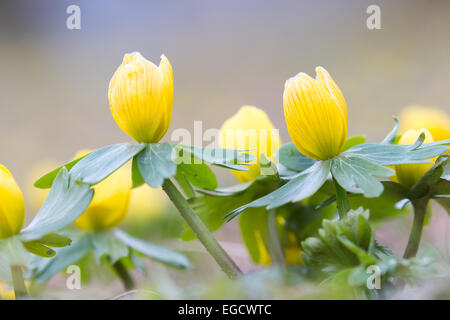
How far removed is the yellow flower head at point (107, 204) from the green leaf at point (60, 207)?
0.14m

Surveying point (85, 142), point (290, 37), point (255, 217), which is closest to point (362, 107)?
point (290, 37)

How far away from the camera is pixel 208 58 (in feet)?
12.5

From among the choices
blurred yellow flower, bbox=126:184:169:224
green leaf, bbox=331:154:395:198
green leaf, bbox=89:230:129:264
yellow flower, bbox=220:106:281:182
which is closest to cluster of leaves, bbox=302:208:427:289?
green leaf, bbox=331:154:395:198

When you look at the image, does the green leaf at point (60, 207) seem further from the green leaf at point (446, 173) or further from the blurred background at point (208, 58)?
the blurred background at point (208, 58)

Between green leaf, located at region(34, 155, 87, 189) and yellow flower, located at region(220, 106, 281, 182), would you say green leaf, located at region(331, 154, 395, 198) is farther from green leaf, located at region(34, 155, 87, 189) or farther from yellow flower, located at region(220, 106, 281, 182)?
green leaf, located at region(34, 155, 87, 189)

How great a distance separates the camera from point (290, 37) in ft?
12.4

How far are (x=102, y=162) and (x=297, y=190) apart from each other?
15 cm

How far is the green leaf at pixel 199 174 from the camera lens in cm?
39

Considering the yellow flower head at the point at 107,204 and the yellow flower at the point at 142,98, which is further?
the yellow flower head at the point at 107,204

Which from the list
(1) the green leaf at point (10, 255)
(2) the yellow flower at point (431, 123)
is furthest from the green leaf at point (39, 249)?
(2) the yellow flower at point (431, 123)

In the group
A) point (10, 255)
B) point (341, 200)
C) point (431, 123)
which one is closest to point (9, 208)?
point (10, 255)

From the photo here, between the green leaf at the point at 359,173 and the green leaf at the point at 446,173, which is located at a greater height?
the green leaf at the point at 359,173

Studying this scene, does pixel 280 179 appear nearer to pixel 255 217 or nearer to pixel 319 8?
pixel 255 217

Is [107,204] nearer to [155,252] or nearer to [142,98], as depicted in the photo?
[155,252]
